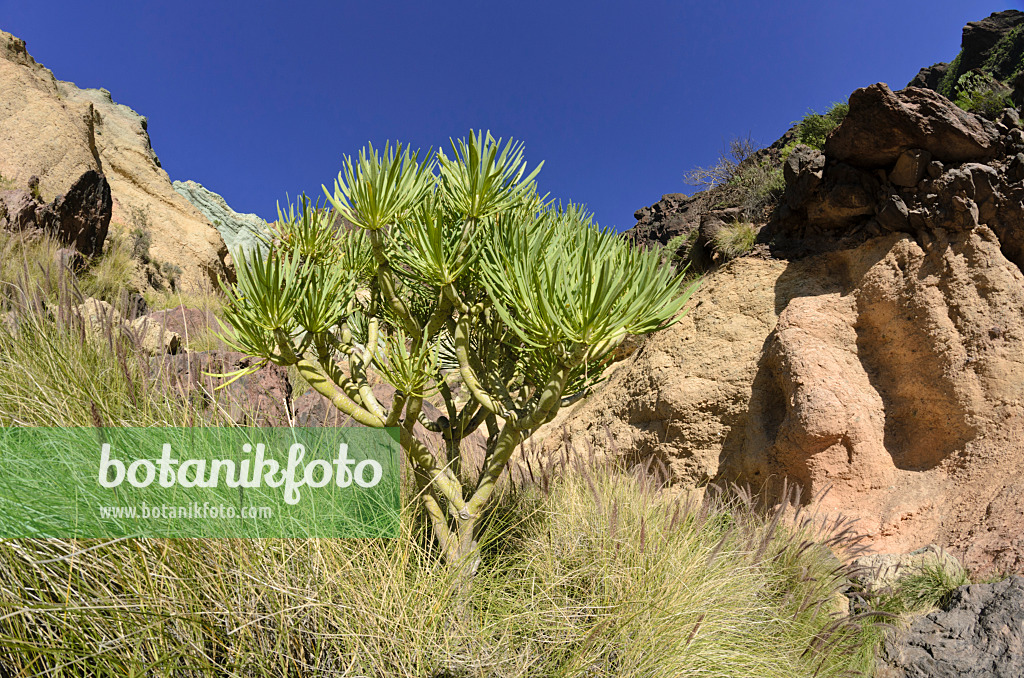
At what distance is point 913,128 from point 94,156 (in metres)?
13.3

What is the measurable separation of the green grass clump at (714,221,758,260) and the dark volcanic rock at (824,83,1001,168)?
145 centimetres

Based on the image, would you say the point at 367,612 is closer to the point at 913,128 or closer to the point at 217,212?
the point at 913,128

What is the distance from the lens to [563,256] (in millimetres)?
1983

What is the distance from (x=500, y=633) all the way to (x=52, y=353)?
2561 millimetres

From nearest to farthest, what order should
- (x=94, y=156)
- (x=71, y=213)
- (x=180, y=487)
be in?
(x=180, y=487) → (x=71, y=213) → (x=94, y=156)

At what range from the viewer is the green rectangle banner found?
1.97m

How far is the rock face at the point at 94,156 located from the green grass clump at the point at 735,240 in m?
5.83

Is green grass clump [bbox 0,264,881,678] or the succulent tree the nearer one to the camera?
green grass clump [bbox 0,264,881,678]

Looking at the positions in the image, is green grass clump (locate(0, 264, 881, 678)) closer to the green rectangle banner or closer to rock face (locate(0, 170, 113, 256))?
the green rectangle banner

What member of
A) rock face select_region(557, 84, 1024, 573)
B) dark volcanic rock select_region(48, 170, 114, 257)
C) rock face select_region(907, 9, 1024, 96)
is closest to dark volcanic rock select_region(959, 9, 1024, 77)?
rock face select_region(907, 9, 1024, 96)

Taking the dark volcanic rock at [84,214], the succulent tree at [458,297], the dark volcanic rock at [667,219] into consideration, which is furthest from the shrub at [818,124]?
the dark volcanic rock at [84,214]

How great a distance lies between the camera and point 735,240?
666cm

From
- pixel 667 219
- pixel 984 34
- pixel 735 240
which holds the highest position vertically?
pixel 984 34

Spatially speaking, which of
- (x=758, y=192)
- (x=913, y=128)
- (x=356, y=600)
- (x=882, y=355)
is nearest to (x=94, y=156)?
(x=758, y=192)
